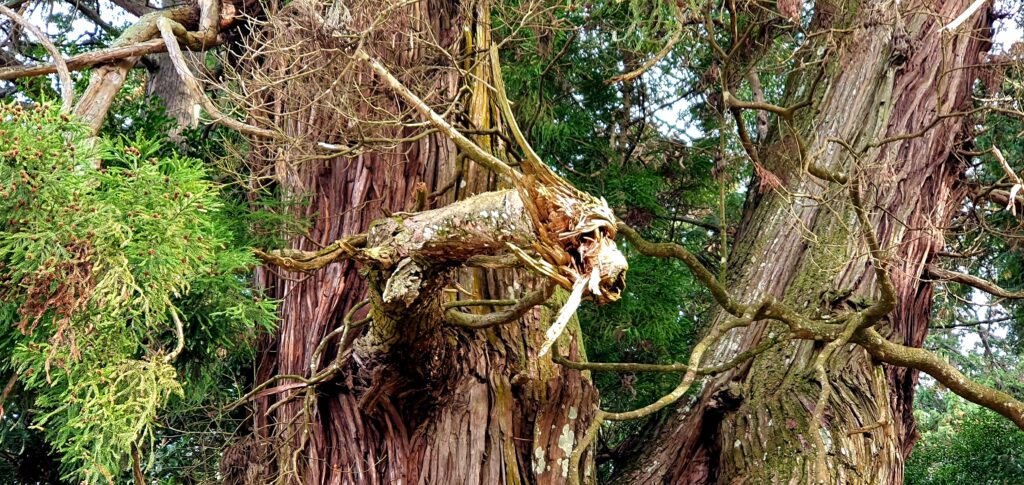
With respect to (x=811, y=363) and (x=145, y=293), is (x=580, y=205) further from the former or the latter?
(x=811, y=363)

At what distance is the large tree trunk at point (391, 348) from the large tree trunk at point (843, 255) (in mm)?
818

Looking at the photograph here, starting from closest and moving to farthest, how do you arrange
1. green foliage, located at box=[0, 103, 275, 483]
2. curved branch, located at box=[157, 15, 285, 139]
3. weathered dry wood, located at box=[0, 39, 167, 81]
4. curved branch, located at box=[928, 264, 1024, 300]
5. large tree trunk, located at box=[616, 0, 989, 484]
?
green foliage, located at box=[0, 103, 275, 483] → curved branch, located at box=[157, 15, 285, 139] → weathered dry wood, located at box=[0, 39, 167, 81] → large tree trunk, located at box=[616, 0, 989, 484] → curved branch, located at box=[928, 264, 1024, 300]

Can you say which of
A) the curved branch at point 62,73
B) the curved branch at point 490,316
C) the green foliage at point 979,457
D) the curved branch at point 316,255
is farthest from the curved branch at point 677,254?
the green foliage at point 979,457

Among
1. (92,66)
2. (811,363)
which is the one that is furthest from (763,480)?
(92,66)

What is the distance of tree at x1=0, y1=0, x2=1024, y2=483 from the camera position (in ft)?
13.7

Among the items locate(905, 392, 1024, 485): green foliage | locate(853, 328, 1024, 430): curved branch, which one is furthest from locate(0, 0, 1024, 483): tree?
locate(905, 392, 1024, 485): green foliage

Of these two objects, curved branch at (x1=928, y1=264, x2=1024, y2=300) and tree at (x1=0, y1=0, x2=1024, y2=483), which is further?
curved branch at (x1=928, y1=264, x2=1024, y2=300)

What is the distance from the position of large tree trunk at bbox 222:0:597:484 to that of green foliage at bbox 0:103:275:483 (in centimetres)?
79

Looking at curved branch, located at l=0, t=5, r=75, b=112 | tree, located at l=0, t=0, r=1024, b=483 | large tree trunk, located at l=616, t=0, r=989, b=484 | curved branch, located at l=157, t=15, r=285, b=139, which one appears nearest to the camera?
curved branch, located at l=0, t=5, r=75, b=112

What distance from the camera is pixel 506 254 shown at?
12.2 ft

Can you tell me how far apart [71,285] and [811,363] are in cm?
344

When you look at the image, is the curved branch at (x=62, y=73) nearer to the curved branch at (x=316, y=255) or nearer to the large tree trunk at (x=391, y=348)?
the large tree trunk at (x=391, y=348)

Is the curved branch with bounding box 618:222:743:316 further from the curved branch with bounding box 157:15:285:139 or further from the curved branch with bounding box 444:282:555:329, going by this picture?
the curved branch with bounding box 157:15:285:139

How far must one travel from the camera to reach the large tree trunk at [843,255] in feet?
16.7
